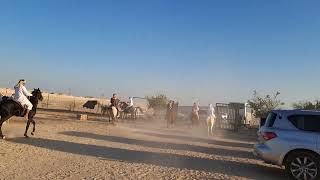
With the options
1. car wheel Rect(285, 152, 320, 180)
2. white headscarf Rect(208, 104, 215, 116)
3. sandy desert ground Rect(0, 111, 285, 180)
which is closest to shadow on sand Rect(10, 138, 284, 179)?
sandy desert ground Rect(0, 111, 285, 180)

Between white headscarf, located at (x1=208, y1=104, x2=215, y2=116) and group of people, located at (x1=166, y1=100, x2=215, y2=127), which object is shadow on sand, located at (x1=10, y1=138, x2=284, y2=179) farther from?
group of people, located at (x1=166, y1=100, x2=215, y2=127)

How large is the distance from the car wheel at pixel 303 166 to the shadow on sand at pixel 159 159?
0.64 m

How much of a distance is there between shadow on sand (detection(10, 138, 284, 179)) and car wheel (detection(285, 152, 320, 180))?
2.11ft

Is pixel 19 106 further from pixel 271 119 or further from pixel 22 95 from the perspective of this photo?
pixel 271 119

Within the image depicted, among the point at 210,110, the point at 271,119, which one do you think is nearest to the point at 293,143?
the point at 271,119

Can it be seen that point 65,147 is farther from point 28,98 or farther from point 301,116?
point 301,116

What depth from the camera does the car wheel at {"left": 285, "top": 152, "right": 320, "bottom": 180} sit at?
12539 mm

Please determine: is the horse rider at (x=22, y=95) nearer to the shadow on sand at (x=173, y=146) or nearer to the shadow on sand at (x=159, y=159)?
the shadow on sand at (x=159, y=159)

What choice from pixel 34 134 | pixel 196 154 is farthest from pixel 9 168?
pixel 34 134

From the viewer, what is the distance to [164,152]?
1741cm

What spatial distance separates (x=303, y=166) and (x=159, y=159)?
4.55 m

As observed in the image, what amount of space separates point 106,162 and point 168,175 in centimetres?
235

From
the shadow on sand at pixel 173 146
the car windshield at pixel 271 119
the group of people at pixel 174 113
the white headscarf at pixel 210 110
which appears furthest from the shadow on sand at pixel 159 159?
the group of people at pixel 174 113

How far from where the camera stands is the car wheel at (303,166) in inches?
494
